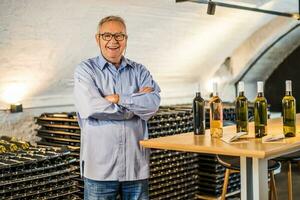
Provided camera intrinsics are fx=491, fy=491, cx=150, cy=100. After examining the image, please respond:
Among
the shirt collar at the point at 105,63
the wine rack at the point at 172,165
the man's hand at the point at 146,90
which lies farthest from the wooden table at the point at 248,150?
the wine rack at the point at 172,165

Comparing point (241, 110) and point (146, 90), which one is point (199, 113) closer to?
point (241, 110)

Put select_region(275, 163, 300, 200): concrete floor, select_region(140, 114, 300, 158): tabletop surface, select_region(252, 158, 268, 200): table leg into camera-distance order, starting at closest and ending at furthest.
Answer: select_region(140, 114, 300, 158): tabletop surface → select_region(252, 158, 268, 200): table leg → select_region(275, 163, 300, 200): concrete floor

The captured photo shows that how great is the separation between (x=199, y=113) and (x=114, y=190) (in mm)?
707

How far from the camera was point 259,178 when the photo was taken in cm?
270

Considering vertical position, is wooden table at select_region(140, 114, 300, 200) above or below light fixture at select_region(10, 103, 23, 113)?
below

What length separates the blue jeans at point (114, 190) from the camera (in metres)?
2.96

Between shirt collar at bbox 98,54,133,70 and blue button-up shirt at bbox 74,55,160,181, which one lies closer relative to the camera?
blue button-up shirt at bbox 74,55,160,181

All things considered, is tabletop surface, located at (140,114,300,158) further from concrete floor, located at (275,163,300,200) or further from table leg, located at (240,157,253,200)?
concrete floor, located at (275,163,300,200)

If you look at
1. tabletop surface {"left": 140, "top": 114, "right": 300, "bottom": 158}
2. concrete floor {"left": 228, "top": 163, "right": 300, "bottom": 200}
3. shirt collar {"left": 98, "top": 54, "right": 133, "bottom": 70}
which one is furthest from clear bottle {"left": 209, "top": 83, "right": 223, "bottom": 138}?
concrete floor {"left": 228, "top": 163, "right": 300, "bottom": 200}

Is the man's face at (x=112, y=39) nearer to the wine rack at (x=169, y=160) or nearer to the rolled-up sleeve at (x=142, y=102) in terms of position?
the rolled-up sleeve at (x=142, y=102)

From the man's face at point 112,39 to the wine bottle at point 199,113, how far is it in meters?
0.56

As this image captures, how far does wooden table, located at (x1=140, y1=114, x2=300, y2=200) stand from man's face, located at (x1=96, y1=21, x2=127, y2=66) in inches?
23.0

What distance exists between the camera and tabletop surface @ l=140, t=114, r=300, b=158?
99.1 inches

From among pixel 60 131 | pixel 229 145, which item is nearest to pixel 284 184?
pixel 60 131
